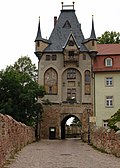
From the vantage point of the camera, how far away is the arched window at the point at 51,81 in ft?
204

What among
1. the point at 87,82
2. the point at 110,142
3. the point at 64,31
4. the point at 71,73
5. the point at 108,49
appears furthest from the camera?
the point at 64,31

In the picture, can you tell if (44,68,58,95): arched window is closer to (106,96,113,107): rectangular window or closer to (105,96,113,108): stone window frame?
(105,96,113,108): stone window frame

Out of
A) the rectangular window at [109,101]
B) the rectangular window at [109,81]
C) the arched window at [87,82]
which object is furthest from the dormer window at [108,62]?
the rectangular window at [109,101]

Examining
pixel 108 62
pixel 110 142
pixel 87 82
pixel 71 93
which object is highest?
pixel 108 62

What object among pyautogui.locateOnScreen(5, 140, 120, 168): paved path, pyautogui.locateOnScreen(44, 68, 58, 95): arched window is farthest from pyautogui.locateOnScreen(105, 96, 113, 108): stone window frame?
pyautogui.locateOnScreen(5, 140, 120, 168): paved path

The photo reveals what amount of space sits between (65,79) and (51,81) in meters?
2.13

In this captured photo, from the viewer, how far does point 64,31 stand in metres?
66.6

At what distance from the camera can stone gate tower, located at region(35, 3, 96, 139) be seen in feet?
202

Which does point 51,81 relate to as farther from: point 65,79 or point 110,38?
point 110,38

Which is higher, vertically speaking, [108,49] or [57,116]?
[108,49]

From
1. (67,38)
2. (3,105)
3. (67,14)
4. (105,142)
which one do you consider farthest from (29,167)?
(67,14)

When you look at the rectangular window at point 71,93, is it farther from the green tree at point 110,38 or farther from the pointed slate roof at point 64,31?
the green tree at point 110,38

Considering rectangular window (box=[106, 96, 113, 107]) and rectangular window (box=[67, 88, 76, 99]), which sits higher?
rectangular window (box=[67, 88, 76, 99])

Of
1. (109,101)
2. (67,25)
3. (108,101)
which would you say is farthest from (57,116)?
(67,25)
